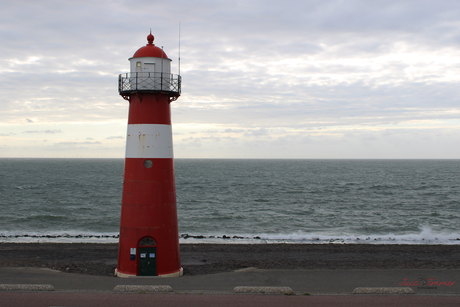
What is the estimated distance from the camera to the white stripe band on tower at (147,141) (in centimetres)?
1212

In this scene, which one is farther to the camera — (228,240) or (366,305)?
(228,240)

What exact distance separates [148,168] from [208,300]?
4535 millimetres

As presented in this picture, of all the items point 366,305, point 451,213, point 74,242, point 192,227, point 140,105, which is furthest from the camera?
point 451,213

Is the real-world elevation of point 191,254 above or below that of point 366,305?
below

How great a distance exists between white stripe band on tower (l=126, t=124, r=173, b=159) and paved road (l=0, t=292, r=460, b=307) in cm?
428

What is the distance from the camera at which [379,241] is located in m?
24.5

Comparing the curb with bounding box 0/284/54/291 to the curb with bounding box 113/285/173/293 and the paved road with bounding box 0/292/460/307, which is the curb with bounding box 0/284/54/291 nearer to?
the paved road with bounding box 0/292/460/307

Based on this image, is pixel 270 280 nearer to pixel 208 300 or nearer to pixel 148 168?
pixel 208 300

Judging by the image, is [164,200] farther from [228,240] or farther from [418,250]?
[418,250]

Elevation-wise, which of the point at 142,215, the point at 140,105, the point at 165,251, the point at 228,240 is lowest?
the point at 228,240

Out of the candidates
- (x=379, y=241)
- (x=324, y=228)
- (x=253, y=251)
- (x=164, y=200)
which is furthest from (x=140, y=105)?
(x=324, y=228)

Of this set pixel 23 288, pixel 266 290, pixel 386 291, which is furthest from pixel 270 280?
pixel 23 288

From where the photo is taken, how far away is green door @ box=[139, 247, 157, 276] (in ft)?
41.0

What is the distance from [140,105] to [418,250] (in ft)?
57.6
